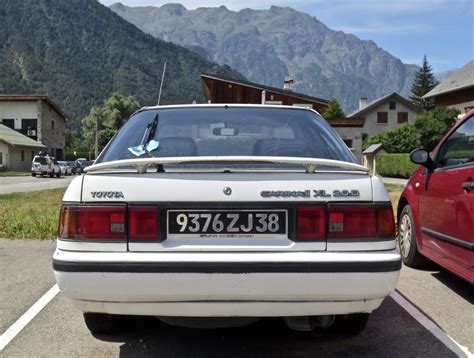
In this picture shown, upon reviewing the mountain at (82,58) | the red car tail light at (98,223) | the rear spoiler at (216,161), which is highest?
the mountain at (82,58)

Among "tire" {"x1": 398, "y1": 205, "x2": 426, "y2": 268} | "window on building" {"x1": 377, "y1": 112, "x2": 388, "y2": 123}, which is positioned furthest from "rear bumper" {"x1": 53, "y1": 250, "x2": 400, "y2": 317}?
"window on building" {"x1": 377, "y1": 112, "x2": 388, "y2": 123}

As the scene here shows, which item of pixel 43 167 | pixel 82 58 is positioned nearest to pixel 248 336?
pixel 43 167

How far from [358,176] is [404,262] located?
349 centimetres

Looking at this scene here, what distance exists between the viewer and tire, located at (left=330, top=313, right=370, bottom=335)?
3879mm

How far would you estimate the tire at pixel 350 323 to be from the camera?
388 cm

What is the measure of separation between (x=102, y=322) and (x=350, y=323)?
1704 millimetres

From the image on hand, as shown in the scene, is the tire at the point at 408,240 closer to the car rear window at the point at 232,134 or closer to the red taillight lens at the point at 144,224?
the car rear window at the point at 232,134

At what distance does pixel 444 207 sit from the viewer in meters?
5.13

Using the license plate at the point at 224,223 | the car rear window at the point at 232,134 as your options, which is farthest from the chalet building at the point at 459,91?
the license plate at the point at 224,223

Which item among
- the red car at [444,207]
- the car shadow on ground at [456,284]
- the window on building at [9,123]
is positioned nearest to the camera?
the red car at [444,207]

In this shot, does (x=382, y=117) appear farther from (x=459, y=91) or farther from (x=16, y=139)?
(x=16, y=139)

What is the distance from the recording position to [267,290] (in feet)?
9.91

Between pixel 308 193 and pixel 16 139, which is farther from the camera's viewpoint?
pixel 16 139

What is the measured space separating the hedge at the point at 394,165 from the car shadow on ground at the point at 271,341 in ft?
95.2
